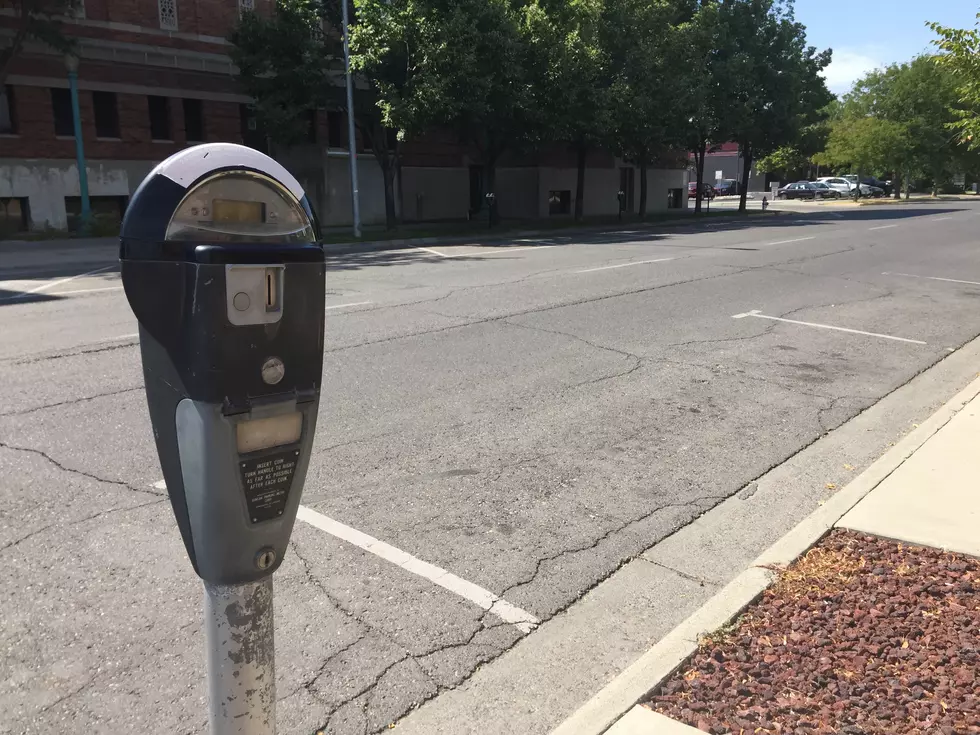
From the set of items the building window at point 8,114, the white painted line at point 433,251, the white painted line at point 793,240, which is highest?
the building window at point 8,114

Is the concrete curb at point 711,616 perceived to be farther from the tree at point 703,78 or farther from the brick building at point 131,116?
the tree at point 703,78

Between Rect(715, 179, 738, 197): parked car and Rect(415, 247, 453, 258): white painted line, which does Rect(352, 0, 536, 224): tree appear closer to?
Rect(415, 247, 453, 258): white painted line

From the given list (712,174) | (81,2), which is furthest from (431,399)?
(712,174)

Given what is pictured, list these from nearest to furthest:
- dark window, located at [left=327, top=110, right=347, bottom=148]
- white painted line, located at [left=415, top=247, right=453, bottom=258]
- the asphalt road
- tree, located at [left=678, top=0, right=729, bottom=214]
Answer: the asphalt road
white painted line, located at [left=415, top=247, right=453, bottom=258]
dark window, located at [left=327, top=110, right=347, bottom=148]
tree, located at [left=678, top=0, right=729, bottom=214]

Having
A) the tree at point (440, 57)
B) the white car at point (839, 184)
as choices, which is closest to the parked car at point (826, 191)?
the white car at point (839, 184)

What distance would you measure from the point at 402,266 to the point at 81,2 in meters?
15.0

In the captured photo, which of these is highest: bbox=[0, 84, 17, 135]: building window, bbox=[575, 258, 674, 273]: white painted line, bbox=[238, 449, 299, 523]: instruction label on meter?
bbox=[0, 84, 17, 135]: building window

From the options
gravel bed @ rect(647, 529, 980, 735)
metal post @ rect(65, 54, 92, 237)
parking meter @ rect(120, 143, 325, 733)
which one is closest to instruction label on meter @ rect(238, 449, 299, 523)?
parking meter @ rect(120, 143, 325, 733)

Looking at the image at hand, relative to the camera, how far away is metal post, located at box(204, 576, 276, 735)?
1.70 metres

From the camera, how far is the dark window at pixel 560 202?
1453 inches

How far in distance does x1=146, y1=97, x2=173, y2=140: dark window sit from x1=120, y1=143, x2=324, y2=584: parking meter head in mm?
26919

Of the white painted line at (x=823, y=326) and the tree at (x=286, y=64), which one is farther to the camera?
the tree at (x=286, y=64)

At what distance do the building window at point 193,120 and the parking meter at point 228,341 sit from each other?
27.1 m

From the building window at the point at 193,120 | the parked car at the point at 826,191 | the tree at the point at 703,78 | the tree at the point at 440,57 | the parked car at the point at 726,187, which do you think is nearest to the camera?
the tree at the point at 440,57
